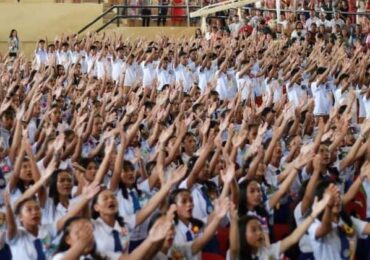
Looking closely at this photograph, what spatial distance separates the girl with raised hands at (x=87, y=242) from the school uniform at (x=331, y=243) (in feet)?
2.96

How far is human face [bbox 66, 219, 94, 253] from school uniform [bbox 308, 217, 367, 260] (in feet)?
4.14

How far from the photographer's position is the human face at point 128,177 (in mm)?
5293

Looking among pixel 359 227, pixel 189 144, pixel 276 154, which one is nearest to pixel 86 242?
pixel 359 227

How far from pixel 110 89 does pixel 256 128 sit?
3444 mm

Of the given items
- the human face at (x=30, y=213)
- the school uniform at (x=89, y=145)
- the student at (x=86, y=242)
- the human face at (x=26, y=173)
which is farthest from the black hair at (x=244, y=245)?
the school uniform at (x=89, y=145)

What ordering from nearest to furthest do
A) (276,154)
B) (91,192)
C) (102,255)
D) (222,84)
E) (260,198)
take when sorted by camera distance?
(102,255) → (91,192) → (260,198) → (276,154) → (222,84)

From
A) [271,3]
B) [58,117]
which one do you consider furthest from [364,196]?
[271,3]

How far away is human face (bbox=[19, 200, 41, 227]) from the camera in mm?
4414

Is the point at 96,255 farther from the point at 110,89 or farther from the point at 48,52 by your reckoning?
the point at 48,52

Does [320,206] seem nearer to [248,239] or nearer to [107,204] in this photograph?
A: [248,239]

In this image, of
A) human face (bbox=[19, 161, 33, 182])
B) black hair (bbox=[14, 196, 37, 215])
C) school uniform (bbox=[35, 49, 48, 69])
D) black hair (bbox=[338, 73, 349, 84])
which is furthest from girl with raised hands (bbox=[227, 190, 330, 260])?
school uniform (bbox=[35, 49, 48, 69])

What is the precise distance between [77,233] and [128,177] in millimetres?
1419

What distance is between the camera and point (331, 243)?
4.48 meters

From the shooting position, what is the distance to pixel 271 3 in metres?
18.2
